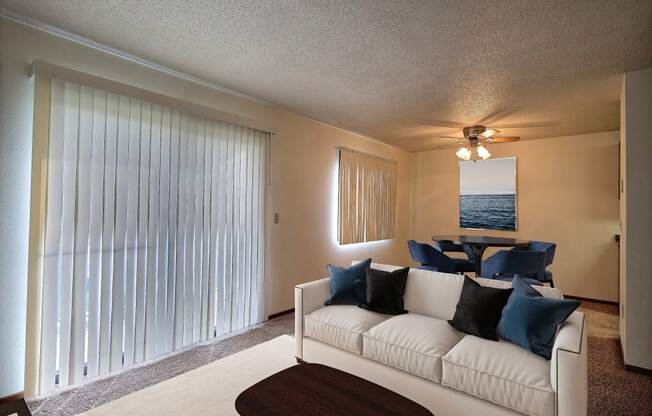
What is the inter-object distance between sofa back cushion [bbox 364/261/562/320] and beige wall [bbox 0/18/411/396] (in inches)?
71.3

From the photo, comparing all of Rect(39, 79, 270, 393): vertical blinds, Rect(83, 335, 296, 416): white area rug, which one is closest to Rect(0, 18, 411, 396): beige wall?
Rect(39, 79, 270, 393): vertical blinds

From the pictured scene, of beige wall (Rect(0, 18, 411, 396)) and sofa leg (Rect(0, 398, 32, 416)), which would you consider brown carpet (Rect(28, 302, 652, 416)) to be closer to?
beige wall (Rect(0, 18, 411, 396))

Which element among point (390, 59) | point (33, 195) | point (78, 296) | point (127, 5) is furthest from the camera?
point (390, 59)

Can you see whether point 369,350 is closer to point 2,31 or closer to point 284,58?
point 284,58

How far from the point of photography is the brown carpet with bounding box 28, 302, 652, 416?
7.15 feet

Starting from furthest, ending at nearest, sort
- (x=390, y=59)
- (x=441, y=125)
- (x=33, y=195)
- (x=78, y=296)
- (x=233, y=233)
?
(x=441, y=125)
(x=233, y=233)
(x=390, y=59)
(x=78, y=296)
(x=33, y=195)

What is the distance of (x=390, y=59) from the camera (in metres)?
2.68

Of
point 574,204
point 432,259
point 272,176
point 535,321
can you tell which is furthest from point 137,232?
point 574,204

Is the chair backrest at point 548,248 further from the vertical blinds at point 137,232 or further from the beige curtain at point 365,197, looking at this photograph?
the vertical blinds at point 137,232

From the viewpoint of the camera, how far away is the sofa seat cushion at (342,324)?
2.37 meters

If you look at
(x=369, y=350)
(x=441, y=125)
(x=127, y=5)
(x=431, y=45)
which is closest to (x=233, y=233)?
(x=369, y=350)

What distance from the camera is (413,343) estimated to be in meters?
2.11

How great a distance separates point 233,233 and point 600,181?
210 inches

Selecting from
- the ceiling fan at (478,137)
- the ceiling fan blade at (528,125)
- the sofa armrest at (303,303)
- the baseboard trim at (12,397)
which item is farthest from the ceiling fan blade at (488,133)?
the baseboard trim at (12,397)
